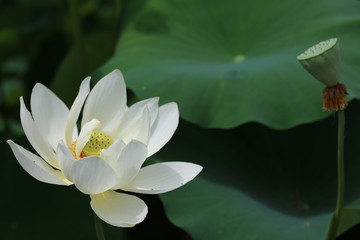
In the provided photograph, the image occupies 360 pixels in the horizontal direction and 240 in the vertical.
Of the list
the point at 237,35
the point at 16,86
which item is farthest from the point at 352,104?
the point at 16,86

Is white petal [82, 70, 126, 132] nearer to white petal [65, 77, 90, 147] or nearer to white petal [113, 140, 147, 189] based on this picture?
white petal [65, 77, 90, 147]

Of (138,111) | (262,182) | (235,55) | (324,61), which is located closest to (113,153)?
(138,111)

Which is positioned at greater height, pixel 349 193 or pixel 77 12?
pixel 77 12

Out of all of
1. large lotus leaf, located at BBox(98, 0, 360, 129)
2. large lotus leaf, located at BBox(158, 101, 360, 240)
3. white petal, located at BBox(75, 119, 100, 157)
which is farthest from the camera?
large lotus leaf, located at BBox(98, 0, 360, 129)

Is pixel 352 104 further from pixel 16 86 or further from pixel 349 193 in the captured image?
pixel 16 86

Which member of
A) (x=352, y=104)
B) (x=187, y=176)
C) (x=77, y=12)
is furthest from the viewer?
(x=77, y=12)

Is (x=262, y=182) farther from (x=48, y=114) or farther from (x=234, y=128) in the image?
(x=48, y=114)

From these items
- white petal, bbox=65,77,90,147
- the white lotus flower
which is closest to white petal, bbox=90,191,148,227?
the white lotus flower
